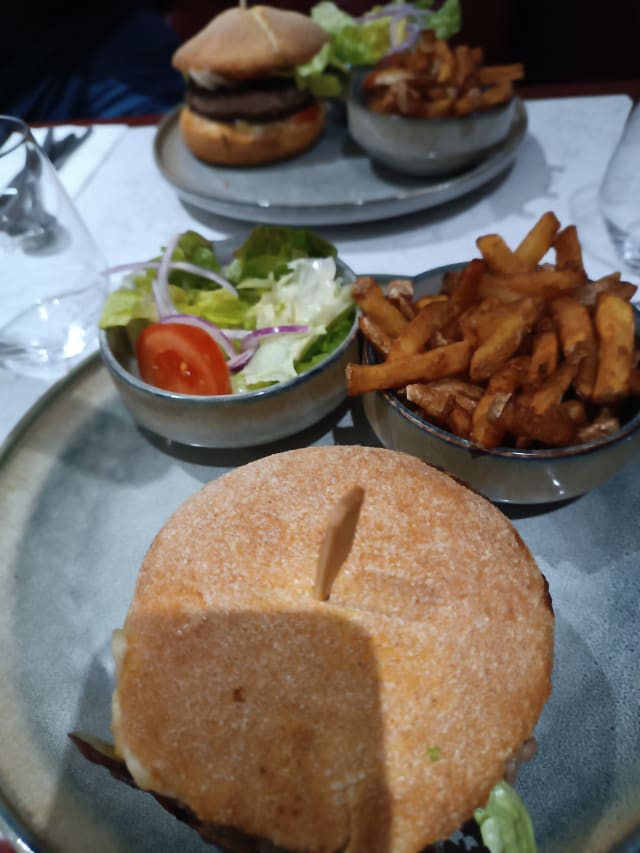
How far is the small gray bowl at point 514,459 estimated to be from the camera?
3.78 ft

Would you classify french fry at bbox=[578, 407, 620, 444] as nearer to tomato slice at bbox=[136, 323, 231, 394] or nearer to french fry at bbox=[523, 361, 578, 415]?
french fry at bbox=[523, 361, 578, 415]

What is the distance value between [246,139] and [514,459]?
197cm

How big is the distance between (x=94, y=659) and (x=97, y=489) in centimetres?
44

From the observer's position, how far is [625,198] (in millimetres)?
2035

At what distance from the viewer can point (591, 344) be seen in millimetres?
1221

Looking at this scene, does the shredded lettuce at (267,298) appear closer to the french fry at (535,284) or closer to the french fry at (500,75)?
the french fry at (535,284)

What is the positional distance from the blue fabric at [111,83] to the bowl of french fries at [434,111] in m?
2.09

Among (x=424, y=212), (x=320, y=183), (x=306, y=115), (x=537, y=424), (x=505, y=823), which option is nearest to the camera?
(x=505, y=823)

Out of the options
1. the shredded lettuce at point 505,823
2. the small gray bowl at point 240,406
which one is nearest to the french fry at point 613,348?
the small gray bowl at point 240,406

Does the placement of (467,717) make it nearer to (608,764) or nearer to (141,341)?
(608,764)

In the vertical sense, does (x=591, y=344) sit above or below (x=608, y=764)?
above

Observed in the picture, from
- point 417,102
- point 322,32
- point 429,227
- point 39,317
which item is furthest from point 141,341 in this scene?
point 322,32

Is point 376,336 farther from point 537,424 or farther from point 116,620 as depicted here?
point 116,620

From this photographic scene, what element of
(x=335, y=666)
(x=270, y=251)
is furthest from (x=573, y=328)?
(x=270, y=251)
